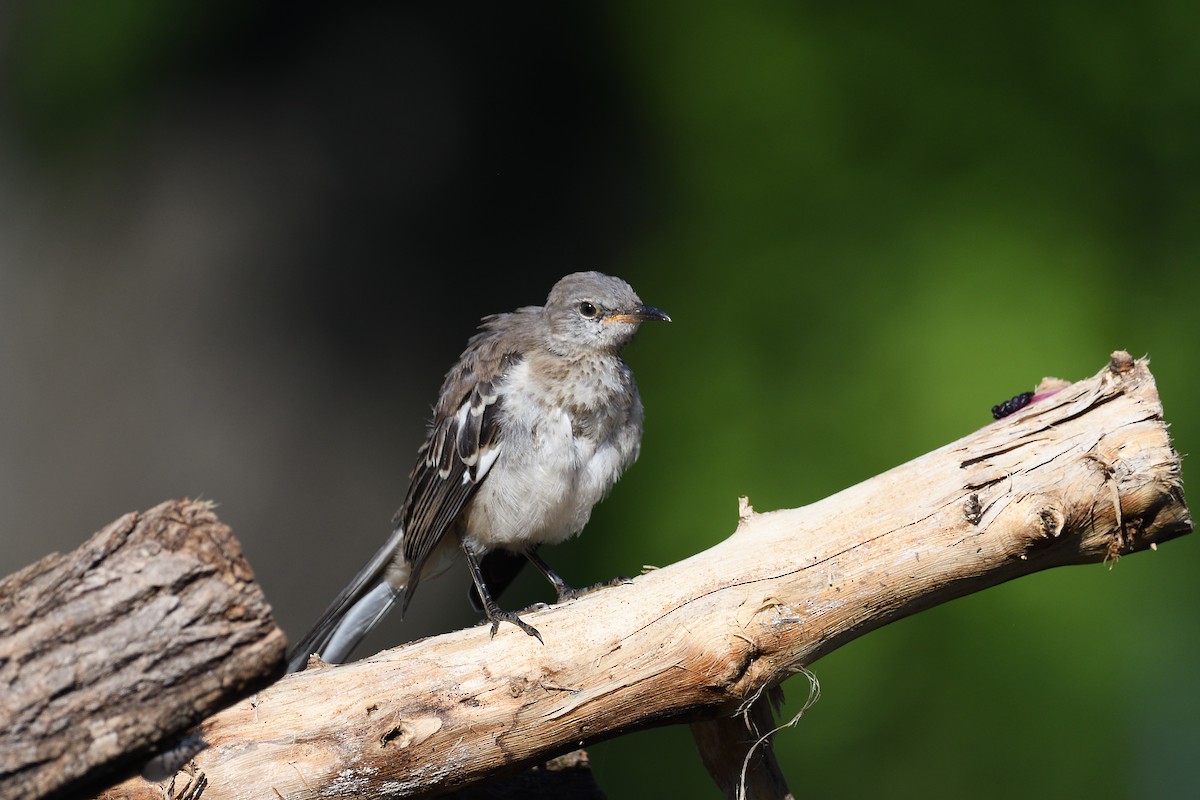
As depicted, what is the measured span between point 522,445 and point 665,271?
2.10 meters

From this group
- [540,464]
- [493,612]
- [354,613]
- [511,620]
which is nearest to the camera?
[511,620]

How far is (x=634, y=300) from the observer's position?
12.1ft

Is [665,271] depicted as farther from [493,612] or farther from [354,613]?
[493,612]

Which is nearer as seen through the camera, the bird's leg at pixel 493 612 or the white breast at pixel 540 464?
the bird's leg at pixel 493 612

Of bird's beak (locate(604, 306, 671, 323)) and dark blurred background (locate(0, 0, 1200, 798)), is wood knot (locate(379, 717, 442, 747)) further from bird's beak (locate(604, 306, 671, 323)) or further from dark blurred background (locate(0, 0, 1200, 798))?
dark blurred background (locate(0, 0, 1200, 798))

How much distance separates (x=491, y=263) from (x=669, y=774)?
2.58 m

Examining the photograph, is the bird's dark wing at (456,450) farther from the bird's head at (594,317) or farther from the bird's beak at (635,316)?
the bird's beak at (635,316)

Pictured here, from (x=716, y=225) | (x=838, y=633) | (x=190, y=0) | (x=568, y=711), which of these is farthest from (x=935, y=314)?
(x=190, y=0)

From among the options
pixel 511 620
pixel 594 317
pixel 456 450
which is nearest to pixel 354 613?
pixel 456 450

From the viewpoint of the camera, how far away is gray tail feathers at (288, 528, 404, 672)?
142 inches

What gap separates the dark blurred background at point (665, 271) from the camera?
4.91 m

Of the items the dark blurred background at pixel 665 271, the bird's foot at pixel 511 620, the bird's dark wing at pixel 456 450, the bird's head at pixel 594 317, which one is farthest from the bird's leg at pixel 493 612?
the dark blurred background at pixel 665 271

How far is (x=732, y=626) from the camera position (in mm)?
2584

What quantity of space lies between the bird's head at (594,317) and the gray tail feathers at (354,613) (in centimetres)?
92
